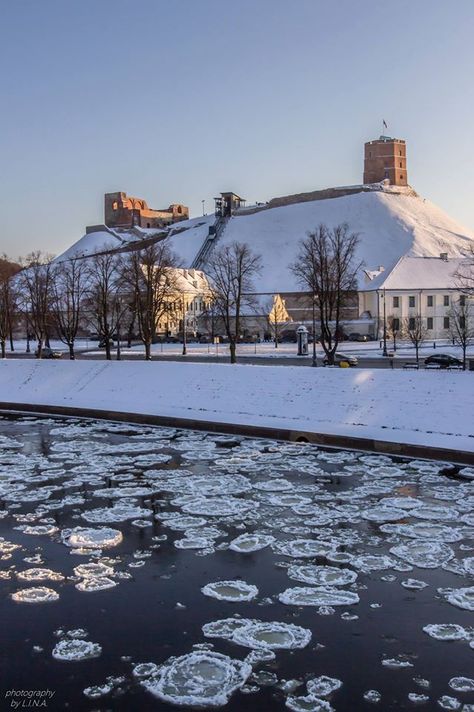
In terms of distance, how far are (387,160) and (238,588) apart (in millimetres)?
156805

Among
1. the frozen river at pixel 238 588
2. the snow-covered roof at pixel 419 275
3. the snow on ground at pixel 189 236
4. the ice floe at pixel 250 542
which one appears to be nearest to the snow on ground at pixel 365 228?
the snow on ground at pixel 189 236

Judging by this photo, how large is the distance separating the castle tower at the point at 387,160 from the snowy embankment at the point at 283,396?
13723 cm

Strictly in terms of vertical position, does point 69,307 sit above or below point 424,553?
above

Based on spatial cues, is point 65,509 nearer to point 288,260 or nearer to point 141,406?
point 141,406

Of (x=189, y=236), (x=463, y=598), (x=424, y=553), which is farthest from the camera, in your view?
(x=189, y=236)

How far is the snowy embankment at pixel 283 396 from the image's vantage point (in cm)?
1748

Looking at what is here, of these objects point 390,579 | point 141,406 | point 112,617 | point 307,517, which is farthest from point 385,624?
point 141,406

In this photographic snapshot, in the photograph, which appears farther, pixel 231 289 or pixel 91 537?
pixel 231 289

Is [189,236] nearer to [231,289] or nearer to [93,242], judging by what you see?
[93,242]

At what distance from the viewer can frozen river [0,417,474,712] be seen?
557 cm

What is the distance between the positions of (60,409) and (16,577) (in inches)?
652

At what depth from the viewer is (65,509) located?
1099 cm

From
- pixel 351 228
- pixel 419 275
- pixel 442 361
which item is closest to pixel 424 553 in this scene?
pixel 442 361

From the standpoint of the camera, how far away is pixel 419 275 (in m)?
76.0
